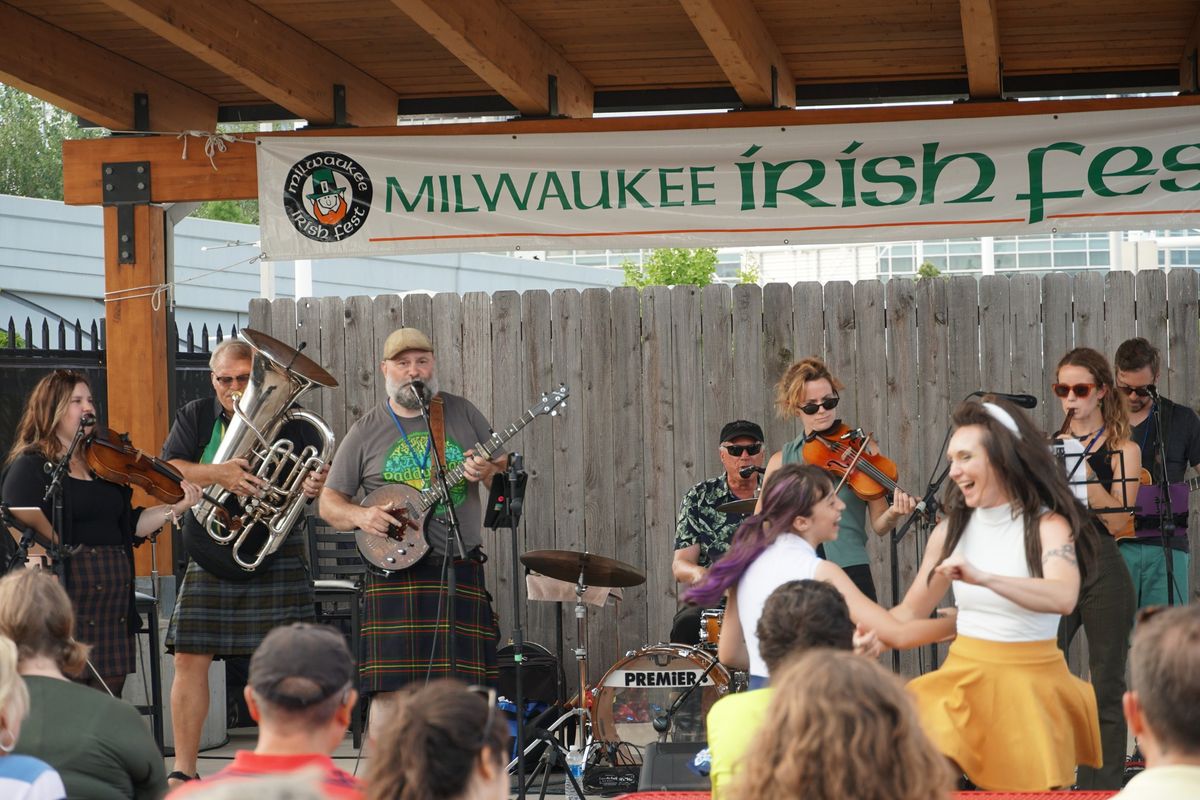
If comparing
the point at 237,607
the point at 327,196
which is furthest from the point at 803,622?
the point at 327,196

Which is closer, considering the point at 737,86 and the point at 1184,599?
the point at 1184,599

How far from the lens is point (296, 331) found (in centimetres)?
838

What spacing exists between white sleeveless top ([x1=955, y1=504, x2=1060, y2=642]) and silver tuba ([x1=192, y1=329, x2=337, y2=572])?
3434 millimetres

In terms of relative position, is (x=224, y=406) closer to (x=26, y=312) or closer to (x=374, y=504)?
(x=374, y=504)

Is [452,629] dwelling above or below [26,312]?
below

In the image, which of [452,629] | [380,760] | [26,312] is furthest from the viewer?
[26,312]

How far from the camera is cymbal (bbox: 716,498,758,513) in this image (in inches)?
256

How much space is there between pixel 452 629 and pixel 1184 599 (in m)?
3.33

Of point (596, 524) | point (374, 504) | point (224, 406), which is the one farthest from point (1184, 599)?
point (224, 406)

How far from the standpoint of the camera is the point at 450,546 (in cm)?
602

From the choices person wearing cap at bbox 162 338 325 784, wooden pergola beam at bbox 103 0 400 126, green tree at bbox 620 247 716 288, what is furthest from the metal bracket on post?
green tree at bbox 620 247 716 288

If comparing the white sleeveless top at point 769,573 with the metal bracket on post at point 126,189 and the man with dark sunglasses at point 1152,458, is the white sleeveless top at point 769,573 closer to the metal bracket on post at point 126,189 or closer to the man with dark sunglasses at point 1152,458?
the man with dark sunglasses at point 1152,458

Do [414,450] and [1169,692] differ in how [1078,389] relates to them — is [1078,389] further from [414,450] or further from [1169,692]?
[1169,692]

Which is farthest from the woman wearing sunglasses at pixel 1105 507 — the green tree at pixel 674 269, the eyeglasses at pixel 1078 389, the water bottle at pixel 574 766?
the green tree at pixel 674 269
